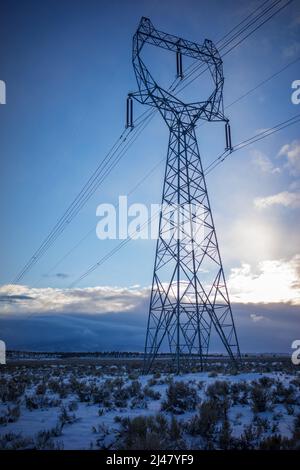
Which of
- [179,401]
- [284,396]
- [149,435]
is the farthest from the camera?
[284,396]

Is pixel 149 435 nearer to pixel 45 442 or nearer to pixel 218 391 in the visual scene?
pixel 45 442

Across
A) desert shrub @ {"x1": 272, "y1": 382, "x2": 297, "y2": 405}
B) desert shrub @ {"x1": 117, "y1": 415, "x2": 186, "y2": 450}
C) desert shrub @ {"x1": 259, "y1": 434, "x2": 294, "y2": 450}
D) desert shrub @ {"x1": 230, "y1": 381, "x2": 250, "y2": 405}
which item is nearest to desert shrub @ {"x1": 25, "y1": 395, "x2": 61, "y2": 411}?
desert shrub @ {"x1": 117, "y1": 415, "x2": 186, "y2": 450}

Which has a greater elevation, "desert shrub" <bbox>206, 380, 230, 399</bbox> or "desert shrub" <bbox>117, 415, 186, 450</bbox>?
"desert shrub" <bbox>117, 415, 186, 450</bbox>

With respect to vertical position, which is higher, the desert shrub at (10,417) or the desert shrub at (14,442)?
the desert shrub at (14,442)

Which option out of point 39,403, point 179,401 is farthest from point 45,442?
point 39,403

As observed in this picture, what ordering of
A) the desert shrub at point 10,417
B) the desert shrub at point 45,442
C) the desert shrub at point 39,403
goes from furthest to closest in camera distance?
the desert shrub at point 39,403 → the desert shrub at point 10,417 → the desert shrub at point 45,442

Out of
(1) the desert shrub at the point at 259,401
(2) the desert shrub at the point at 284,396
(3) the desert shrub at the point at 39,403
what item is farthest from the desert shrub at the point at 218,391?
(3) the desert shrub at the point at 39,403

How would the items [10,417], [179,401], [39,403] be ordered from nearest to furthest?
[10,417] → [179,401] → [39,403]

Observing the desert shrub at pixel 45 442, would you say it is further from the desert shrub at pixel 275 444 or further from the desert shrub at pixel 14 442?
the desert shrub at pixel 275 444

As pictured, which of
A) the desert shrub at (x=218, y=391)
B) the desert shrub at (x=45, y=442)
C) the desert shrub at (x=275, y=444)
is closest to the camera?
the desert shrub at (x=275, y=444)

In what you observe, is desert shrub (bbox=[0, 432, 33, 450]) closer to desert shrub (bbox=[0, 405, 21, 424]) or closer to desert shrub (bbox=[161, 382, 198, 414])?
desert shrub (bbox=[0, 405, 21, 424])

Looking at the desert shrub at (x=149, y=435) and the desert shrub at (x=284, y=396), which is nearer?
the desert shrub at (x=149, y=435)
